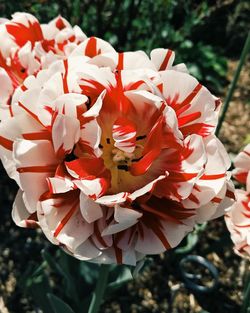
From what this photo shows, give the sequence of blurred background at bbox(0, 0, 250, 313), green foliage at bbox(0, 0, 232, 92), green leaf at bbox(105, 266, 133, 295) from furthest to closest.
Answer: green foliage at bbox(0, 0, 232, 92) → blurred background at bbox(0, 0, 250, 313) → green leaf at bbox(105, 266, 133, 295)

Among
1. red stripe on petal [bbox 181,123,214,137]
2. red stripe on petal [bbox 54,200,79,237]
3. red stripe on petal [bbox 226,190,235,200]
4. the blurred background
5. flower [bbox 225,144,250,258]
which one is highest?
red stripe on petal [bbox 181,123,214,137]

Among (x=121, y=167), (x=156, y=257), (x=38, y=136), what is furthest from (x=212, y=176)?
(x=156, y=257)

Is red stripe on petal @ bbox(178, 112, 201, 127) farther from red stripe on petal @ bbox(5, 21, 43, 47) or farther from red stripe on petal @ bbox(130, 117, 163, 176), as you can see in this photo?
red stripe on petal @ bbox(5, 21, 43, 47)

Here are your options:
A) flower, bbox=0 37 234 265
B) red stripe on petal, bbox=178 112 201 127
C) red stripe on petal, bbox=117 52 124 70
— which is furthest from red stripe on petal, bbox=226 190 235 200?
red stripe on petal, bbox=117 52 124 70

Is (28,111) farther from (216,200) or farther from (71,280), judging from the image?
(71,280)

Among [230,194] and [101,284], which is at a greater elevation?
[230,194]
